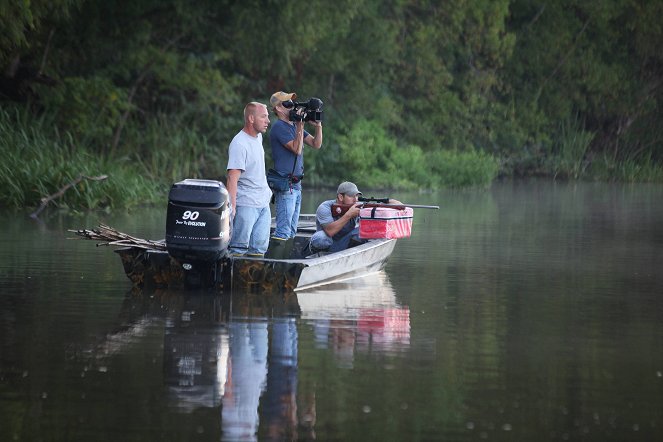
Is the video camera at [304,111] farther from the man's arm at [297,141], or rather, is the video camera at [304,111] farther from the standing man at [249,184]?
the standing man at [249,184]

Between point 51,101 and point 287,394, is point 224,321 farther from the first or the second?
point 51,101

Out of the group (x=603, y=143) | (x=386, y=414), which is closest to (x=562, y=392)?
(x=386, y=414)

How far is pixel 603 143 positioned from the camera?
Result: 186 feet

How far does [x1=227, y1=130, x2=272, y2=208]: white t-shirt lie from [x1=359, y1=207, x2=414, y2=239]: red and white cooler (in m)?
1.90

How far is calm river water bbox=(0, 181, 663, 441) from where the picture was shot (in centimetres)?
834

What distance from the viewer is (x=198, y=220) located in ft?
43.4

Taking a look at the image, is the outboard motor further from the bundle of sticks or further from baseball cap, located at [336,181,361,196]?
baseball cap, located at [336,181,361,196]

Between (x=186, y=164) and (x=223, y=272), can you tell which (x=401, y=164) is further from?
(x=223, y=272)

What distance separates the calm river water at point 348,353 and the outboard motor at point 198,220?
0.52 m

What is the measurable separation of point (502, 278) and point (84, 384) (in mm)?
7845

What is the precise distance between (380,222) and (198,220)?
133 inches

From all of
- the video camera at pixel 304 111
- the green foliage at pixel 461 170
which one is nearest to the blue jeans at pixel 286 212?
the video camera at pixel 304 111

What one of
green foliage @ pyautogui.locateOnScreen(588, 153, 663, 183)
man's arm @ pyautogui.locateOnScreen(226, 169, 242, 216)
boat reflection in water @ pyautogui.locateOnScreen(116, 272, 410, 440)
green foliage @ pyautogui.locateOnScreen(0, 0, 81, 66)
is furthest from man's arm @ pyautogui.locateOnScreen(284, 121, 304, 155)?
green foliage @ pyautogui.locateOnScreen(588, 153, 663, 183)

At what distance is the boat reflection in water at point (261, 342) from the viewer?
861 centimetres
